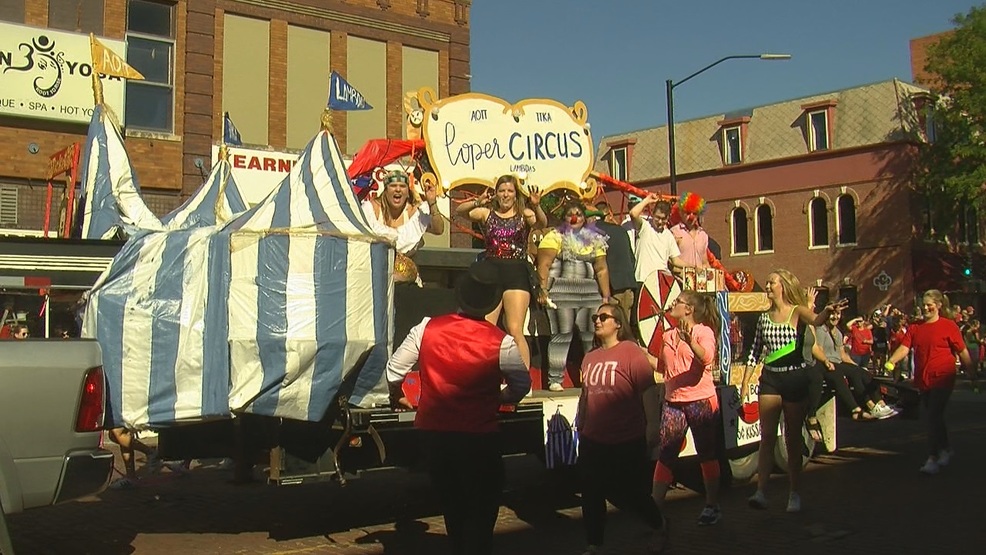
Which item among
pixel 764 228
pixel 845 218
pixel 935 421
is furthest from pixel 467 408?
pixel 764 228

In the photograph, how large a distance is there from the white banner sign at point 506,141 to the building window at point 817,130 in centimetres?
3109

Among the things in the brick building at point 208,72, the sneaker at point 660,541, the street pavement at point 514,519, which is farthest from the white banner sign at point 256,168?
the sneaker at point 660,541

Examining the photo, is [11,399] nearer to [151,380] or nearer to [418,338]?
[151,380]

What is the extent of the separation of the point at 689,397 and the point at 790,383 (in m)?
0.94

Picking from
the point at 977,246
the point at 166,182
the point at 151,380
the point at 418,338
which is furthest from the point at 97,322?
the point at 977,246

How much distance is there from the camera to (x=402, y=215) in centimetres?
830

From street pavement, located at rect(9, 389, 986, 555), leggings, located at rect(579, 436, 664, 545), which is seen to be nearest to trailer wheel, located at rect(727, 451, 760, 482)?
street pavement, located at rect(9, 389, 986, 555)

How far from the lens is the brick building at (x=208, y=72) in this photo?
18250mm

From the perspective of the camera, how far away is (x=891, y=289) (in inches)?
1414

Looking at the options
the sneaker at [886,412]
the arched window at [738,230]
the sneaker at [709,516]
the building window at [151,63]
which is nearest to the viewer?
the sneaker at [709,516]

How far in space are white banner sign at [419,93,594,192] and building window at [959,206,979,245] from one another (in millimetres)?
32558

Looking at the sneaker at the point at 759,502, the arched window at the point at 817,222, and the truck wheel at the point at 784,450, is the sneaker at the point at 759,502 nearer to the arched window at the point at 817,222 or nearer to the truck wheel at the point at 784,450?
the truck wheel at the point at 784,450

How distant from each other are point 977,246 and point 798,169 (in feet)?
26.2

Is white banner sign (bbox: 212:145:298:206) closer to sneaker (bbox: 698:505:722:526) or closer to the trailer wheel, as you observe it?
the trailer wheel
